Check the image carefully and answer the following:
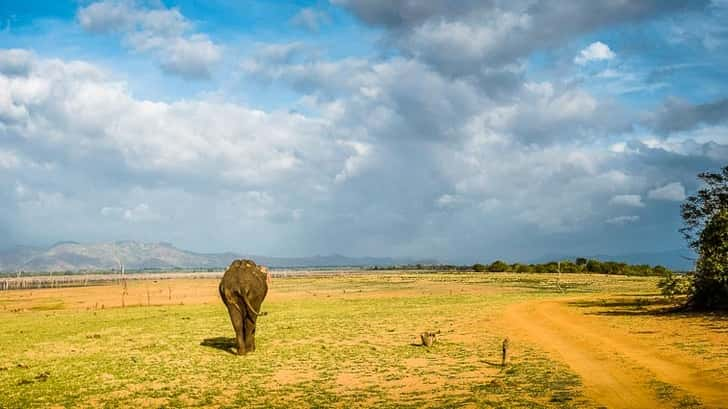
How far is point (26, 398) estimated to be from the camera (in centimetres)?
1600

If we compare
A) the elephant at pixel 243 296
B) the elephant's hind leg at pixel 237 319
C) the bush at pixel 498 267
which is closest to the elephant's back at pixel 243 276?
the elephant at pixel 243 296

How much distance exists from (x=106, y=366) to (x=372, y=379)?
35.1ft

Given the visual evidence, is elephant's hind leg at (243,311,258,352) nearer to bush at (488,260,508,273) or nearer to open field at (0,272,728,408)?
open field at (0,272,728,408)

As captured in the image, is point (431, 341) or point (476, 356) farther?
point (431, 341)

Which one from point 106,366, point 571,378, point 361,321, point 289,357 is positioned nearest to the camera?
point 571,378

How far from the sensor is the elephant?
22.3 meters

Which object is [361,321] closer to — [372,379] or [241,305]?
[241,305]

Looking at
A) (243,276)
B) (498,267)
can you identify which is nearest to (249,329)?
(243,276)

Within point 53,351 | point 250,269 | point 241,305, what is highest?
point 250,269

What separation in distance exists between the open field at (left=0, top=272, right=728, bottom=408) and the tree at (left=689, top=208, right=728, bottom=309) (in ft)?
9.24

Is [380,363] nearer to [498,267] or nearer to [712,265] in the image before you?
[712,265]

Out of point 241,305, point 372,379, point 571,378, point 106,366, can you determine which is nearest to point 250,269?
point 241,305

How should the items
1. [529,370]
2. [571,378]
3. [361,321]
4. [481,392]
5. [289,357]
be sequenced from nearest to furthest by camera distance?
[481,392], [571,378], [529,370], [289,357], [361,321]

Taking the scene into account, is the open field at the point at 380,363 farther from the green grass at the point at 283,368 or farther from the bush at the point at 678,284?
the bush at the point at 678,284
